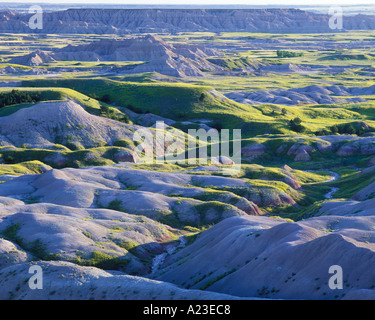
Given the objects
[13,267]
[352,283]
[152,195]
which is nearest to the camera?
[352,283]

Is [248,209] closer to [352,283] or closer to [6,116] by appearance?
[352,283]

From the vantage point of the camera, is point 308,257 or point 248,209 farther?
point 248,209

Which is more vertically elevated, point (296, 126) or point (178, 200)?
point (296, 126)

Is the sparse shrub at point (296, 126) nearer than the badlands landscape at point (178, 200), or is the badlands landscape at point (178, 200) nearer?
the badlands landscape at point (178, 200)

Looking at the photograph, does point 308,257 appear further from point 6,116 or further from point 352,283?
point 6,116

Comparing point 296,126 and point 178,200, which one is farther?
point 296,126

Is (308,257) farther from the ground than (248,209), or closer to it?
farther from the ground

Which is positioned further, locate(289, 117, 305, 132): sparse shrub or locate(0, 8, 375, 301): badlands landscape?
locate(289, 117, 305, 132): sparse shrub
